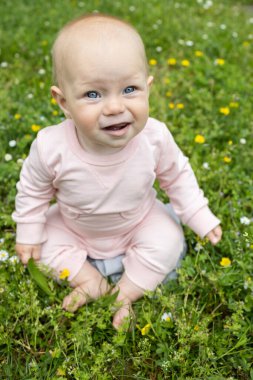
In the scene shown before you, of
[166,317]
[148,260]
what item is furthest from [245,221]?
[166,317]

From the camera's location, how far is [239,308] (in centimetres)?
194

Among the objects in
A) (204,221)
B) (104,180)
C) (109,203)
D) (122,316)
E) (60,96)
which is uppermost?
(60,96)

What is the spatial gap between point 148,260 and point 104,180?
413 millimetres

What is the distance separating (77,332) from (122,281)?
1.07 ft

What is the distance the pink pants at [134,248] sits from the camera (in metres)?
2.08

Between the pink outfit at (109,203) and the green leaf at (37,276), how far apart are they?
0.09 meters

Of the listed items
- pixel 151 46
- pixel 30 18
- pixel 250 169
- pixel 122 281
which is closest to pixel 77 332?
pixel 122 281

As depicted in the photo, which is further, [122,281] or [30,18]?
[30,18]

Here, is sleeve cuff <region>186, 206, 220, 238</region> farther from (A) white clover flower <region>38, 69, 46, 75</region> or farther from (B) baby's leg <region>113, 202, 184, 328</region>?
(A) white clover flower <region>38, 69, 46, 75</region>

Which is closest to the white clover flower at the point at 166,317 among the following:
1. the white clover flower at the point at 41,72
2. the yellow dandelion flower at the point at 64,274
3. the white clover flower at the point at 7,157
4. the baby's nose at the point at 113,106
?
the yellow dandelion flower at the point at 64,274

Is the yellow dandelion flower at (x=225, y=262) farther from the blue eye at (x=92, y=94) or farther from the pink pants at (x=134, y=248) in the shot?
the blue eye at (x=92, y=94)

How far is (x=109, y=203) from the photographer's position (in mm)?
1960

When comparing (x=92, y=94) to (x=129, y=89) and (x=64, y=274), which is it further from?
(x=64, y=274)

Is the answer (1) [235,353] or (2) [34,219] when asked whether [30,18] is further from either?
(1) [235,353]
